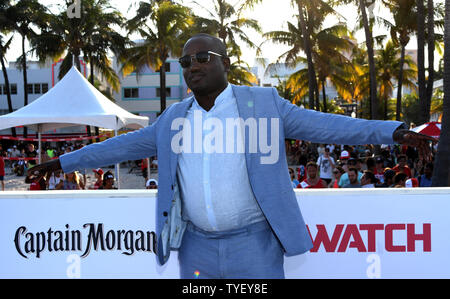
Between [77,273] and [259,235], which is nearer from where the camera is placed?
[259,235]

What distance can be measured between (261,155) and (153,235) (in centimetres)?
187

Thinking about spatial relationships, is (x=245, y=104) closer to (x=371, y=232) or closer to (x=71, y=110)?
(x=371, y=232)

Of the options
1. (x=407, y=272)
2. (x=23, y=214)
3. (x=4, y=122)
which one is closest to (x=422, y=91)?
(x=4, y=122)

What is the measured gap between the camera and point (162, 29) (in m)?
28.9

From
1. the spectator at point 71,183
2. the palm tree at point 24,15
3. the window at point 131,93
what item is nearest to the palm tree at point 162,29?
the palm tree at point 24,15

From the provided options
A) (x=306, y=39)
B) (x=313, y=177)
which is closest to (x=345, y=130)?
(x=313, y=177)

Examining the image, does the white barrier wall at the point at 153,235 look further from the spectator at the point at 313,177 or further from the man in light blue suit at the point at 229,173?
the spectator at the point at 313,177

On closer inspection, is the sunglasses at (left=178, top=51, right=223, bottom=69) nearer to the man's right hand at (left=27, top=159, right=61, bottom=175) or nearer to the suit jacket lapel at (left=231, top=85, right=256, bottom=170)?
the suit jacket lapel at (left=231, top=85, right=256, bottom=170)

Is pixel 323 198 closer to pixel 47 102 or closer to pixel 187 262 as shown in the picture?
pixel 187 262

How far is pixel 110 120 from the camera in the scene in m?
10.6

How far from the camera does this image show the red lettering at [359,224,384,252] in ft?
12.7

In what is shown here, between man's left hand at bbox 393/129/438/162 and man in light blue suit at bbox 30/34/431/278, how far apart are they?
4 centimetres

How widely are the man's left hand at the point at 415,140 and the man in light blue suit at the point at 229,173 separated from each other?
4cm

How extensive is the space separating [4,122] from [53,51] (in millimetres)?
22358
